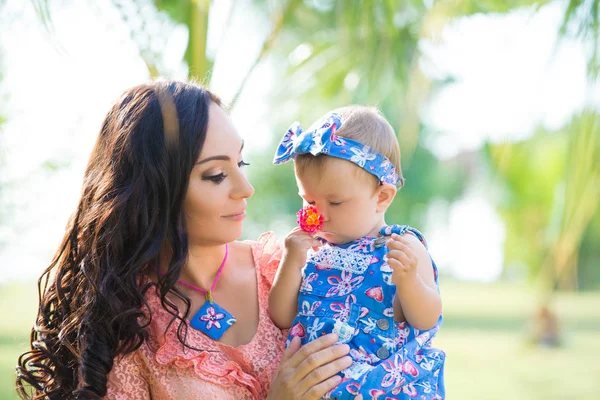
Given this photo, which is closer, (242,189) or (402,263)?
(402,263)

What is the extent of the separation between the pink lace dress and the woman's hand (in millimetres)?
148

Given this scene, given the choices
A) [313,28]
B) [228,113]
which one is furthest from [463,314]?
[228,113]

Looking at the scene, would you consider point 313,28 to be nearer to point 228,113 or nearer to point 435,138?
point 228,113

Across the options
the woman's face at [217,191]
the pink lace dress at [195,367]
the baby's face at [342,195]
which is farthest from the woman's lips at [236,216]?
the pink lace dress at [195,367]

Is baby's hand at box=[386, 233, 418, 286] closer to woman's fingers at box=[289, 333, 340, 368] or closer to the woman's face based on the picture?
woman's fingers at box=[289, 333, 340, 368]

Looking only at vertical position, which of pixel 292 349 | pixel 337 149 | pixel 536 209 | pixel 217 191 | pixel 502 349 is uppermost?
pixel 536 209

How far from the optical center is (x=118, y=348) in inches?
90.0

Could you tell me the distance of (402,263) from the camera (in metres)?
2.06

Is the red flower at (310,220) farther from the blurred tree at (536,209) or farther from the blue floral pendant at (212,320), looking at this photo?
the blurred tree at (536,209)

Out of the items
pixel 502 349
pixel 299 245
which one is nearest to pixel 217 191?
pixel 299 245

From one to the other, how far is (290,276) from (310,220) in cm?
21

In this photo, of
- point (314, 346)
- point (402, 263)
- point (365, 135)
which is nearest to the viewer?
point (402, 263)

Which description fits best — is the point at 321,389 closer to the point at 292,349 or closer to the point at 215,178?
the point at 292,349

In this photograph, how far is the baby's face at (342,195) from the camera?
2.18m
